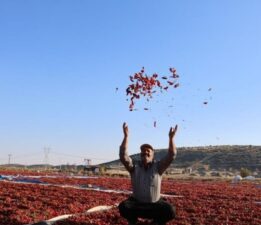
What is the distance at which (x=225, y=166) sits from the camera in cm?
11412

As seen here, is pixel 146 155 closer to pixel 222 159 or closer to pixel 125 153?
pixel 125 153

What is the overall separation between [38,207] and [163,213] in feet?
26.0

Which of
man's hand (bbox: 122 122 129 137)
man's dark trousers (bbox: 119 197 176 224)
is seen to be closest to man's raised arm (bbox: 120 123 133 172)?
man's hand (bbox: 122 122 129 137)

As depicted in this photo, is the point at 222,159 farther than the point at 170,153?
Yes

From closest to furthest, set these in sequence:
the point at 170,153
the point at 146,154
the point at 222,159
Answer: the point at 170,153 < the point at 146,154 < the point at 222,159

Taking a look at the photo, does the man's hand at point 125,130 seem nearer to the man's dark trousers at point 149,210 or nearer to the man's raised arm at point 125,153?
the man's raised arm at point 125,153

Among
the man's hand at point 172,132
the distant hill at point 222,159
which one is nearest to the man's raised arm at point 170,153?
the man's hand at point 172,132

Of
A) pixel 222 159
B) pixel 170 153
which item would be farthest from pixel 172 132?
pixel 222 159

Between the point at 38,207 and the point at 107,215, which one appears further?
the point at 38,207

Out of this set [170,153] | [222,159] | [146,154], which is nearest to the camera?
[170,153]

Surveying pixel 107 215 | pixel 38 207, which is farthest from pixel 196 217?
pixel 38 207

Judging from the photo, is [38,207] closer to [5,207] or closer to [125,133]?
[5,207]

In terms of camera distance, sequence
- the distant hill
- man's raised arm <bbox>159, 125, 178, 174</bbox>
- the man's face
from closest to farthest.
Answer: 1. man's raised arm <bbox>159, 125, 178, 174</bbox>
2. the man's face
3. the distant hill

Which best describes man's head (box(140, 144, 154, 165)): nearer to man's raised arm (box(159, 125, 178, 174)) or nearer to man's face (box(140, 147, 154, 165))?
man's face (box(140, 147, 154, 165))
